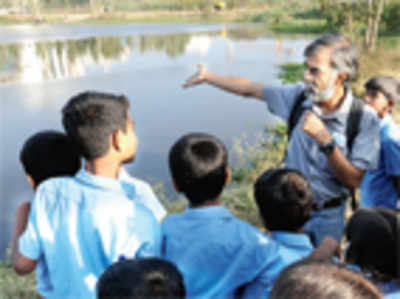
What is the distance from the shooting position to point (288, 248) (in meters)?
1.41

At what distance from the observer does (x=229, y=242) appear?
130 cm

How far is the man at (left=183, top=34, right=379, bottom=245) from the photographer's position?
5.73 feet

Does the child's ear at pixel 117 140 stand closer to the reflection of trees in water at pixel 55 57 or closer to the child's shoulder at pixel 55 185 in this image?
the child's shoulder at pixel 55 185

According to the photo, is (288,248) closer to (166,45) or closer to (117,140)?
(117,140)

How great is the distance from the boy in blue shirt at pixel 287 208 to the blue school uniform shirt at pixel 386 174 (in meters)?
0.71

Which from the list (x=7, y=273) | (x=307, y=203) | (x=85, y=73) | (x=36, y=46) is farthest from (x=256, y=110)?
(x=36, y=46)

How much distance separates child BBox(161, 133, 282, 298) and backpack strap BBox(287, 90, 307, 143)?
2.20 feet


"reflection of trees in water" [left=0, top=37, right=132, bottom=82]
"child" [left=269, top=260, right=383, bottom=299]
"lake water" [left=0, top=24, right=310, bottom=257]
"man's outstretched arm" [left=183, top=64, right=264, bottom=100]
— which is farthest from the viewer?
"reflection of trees in water" [left=0, top=37, right=132, bottom=82]

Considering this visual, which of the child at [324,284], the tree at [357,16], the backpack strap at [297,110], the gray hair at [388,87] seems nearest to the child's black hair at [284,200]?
the child at [324,284]

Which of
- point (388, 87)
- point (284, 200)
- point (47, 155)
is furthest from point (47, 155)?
point (388, 87)

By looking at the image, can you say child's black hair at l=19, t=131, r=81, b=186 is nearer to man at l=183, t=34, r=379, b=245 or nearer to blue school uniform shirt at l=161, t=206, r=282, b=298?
blue school uniform shirt at l=161, t=206, r=282, b=298

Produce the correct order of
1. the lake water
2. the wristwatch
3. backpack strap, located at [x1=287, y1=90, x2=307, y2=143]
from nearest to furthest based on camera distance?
1. the wristwatch
2. backpack strap, located at [x1=287, y1=90, x2=307, y2=143]
3. the lake water

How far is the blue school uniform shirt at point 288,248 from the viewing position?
1.37m

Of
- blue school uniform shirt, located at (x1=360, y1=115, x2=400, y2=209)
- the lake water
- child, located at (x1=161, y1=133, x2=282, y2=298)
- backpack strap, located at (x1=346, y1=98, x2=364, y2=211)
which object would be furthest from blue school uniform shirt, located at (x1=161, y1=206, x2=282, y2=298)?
the lake water
